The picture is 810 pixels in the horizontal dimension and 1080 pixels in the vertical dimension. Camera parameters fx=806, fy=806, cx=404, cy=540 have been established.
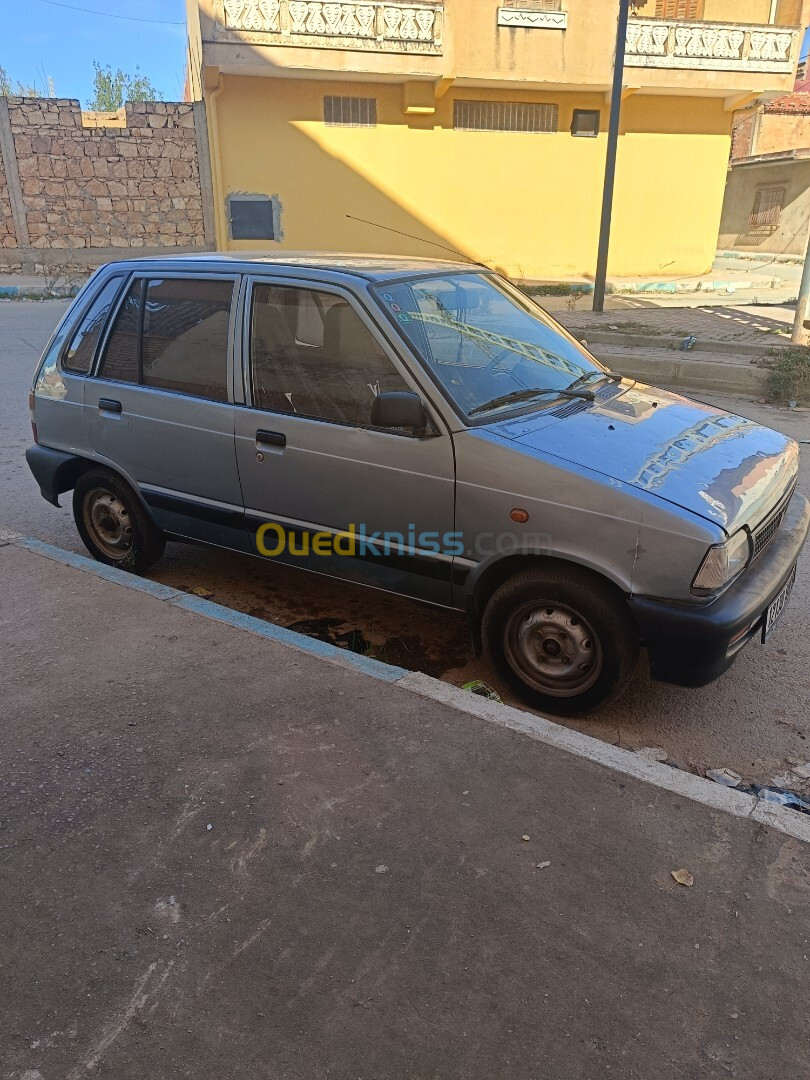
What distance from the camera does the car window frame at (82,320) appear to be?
14.6ft

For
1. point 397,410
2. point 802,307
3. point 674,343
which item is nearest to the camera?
point 397,410

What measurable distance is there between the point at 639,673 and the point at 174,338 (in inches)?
113

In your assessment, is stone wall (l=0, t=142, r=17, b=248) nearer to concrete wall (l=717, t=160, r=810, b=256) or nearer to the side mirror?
the side mirror

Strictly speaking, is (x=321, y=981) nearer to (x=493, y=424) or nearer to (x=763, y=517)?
(x=493, y=424)

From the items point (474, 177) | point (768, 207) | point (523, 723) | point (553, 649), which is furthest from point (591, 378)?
point (768, 207)

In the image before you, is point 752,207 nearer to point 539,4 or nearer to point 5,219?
point 539,4

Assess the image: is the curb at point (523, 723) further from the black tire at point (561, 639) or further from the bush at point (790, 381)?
the bush at point (790, 381)

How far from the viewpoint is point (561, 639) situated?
3.28 metres

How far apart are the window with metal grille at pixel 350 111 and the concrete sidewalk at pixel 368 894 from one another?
61.1ft

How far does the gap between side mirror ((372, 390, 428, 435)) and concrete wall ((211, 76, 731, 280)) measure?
1784 centimetres

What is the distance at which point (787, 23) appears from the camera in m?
19.6

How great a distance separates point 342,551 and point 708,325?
1123 centimetres

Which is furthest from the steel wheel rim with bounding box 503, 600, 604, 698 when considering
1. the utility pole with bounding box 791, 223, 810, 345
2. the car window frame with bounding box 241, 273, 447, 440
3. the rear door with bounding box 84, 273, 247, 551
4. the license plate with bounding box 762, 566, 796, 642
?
the utility pole with bounding box 791, 223, 810, 345

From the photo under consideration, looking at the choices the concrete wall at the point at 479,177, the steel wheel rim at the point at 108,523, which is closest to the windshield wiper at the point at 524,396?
the steel wheel rim at the point at 108,523
